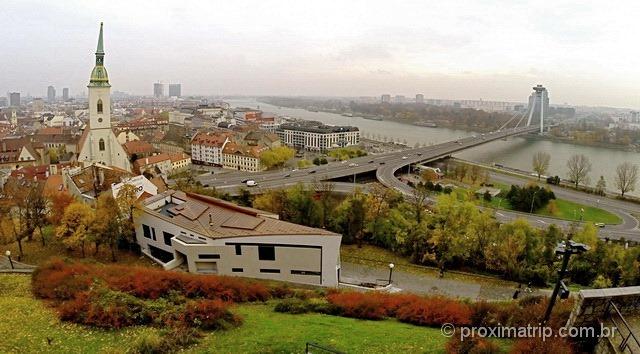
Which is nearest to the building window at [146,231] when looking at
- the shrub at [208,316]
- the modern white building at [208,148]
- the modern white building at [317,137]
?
the shrub at [208,316]

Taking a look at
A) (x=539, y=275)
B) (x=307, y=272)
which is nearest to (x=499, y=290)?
(x=539, y=275)

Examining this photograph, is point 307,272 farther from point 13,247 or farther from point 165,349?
point 13,247

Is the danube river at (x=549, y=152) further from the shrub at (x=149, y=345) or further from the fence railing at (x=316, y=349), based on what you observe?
the shrub at (x=149, y=345)

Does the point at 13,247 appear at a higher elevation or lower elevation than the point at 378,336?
lower

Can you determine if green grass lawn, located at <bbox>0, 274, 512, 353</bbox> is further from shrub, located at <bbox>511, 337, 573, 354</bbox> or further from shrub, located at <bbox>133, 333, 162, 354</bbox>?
shrub, located at <bbox>511, 337, 573, 354</bbox>

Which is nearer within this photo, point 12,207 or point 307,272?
point 307,272
